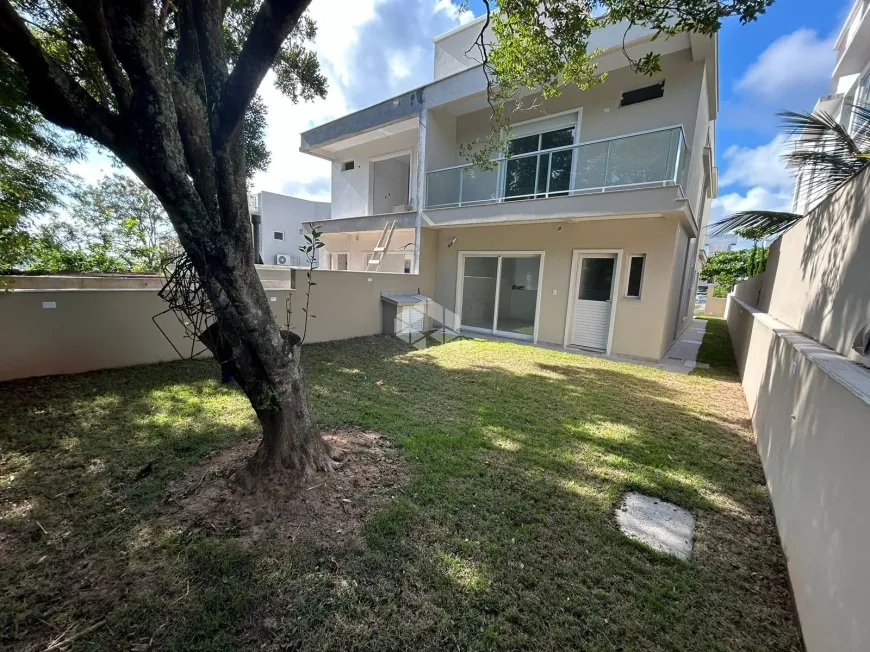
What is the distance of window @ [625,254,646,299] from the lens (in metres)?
7.20

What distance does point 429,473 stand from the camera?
9.32 feet

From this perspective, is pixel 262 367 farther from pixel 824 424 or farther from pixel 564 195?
pixel 564 195

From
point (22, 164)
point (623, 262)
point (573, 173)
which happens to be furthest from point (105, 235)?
point (623, 262)

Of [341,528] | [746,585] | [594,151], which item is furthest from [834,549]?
[594,151]

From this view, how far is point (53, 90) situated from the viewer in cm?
167

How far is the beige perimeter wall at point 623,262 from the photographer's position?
694 cm

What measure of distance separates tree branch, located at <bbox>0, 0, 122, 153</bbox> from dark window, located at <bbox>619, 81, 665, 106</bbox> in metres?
8.89

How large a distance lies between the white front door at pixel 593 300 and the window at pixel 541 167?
70.5 inches

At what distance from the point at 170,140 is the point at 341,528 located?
2.48 metres

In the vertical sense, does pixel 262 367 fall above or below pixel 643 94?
below

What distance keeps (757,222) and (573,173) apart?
10.6ft

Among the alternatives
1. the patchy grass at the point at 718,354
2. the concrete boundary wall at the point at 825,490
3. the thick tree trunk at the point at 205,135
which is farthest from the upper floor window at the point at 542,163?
the thick tree trunk at the point at 205,135

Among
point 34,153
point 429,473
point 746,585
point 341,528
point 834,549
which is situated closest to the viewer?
point 834,549

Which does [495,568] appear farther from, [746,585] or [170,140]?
[170,140]
